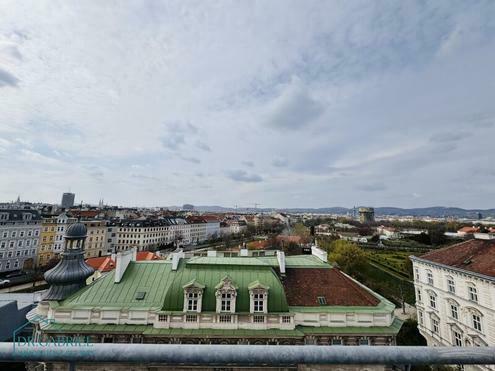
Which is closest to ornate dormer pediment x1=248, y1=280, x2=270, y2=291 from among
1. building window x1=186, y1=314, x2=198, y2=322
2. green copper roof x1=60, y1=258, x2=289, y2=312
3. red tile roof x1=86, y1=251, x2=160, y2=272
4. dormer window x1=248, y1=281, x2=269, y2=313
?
dormer window x1=248, y1=281, x2=269, y2=313

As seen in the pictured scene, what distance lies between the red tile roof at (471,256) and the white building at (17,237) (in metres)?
89.0

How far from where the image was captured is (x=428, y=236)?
113 metres

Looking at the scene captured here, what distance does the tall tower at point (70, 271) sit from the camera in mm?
25969

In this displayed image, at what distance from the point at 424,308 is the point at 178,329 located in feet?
113

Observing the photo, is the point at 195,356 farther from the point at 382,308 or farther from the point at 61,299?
the point at 61,299

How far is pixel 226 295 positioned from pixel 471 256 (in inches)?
1177

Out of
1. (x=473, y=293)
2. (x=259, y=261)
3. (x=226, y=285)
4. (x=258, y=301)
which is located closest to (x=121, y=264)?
(x=226, y=285)

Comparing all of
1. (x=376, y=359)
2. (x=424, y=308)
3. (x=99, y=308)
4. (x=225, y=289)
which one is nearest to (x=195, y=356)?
(x=376, y=359)

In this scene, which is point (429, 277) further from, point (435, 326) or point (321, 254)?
point (321, 254)

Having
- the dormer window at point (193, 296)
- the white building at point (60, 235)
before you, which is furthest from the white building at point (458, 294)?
the white building at point (60, 235)

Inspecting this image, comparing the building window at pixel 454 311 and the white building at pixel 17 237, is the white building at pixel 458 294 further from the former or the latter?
the white building at pixel 17 237

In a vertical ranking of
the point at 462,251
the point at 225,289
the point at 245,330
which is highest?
the point at 462,251

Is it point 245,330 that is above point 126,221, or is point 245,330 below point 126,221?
below

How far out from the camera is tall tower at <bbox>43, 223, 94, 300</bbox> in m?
26.0
